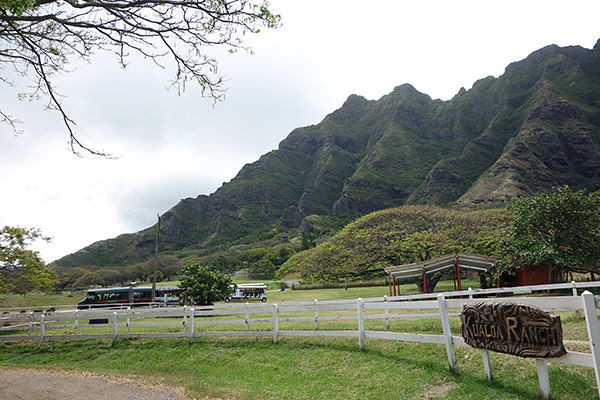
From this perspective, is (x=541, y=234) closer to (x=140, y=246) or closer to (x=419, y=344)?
(x=419, y=344)

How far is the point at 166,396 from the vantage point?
23.4ft

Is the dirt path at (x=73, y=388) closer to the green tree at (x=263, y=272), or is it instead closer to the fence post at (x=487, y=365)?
the fence post at (x=487, y=365)

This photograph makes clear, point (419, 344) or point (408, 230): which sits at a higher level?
point (408, 230)

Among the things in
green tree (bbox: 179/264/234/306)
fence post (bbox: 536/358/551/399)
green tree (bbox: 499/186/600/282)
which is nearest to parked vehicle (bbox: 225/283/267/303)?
green tree (bbox: 179/264/234/306)

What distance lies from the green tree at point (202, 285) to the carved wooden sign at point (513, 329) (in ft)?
64.9

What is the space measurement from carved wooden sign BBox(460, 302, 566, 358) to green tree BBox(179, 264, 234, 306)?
1979cm

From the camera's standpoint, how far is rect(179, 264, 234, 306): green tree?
22.4m

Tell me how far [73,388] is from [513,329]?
9.45m

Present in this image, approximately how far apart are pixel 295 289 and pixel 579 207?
39.7 m

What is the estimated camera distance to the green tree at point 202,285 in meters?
22.4

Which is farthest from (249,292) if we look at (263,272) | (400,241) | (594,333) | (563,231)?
(594,333)

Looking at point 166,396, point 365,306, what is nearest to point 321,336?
point 365,306

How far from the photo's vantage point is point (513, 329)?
4.30 metres

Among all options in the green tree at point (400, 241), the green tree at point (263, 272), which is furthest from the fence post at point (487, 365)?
the green tree at point (263, 272)
